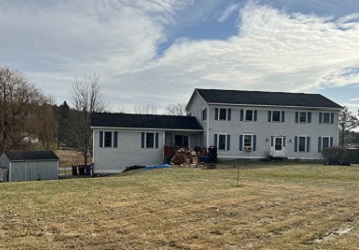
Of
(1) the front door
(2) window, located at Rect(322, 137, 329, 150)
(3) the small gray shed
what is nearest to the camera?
(3) the small gray shed

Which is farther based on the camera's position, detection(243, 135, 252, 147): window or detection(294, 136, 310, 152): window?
detection(294, 136, 310, 152): window

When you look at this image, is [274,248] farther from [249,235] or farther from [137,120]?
[137,120]

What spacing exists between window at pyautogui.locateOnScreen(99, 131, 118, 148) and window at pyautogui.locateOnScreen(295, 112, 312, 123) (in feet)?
52.5

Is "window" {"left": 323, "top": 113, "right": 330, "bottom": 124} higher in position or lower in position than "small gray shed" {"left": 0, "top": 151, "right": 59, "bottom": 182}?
higher

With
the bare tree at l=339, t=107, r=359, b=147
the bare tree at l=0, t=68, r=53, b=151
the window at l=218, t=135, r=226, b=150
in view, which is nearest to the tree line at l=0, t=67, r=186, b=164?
the bare tree at l=0, t=68, r=53, b=151

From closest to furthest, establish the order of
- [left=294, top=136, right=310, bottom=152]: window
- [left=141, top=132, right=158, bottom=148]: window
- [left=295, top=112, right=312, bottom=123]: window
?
[left=141, top=132, right=158, bottom=148]: window, [left=294, top=136, right=310, bottom=152]: window, [left=295, top=112, right=312, bottom=123]: window

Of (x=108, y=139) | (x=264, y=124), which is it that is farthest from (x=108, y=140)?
(x=264, y=124)

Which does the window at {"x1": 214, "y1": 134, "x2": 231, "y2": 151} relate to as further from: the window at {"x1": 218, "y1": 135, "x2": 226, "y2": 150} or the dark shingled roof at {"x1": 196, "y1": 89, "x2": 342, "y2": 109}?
the dark shingled roof at {"x1": 196, "y1": 89, "x2": 342, "y2": 109}

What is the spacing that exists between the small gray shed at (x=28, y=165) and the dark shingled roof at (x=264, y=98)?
45.1 feet

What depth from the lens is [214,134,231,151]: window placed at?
29297 millimetres

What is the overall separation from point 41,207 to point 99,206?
1431 millimetres

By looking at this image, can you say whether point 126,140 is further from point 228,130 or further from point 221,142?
point 228,130

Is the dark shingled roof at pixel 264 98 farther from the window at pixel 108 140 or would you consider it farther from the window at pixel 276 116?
the window at pixel 108 140

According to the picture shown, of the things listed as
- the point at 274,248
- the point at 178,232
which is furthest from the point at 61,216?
the point at 274,248
